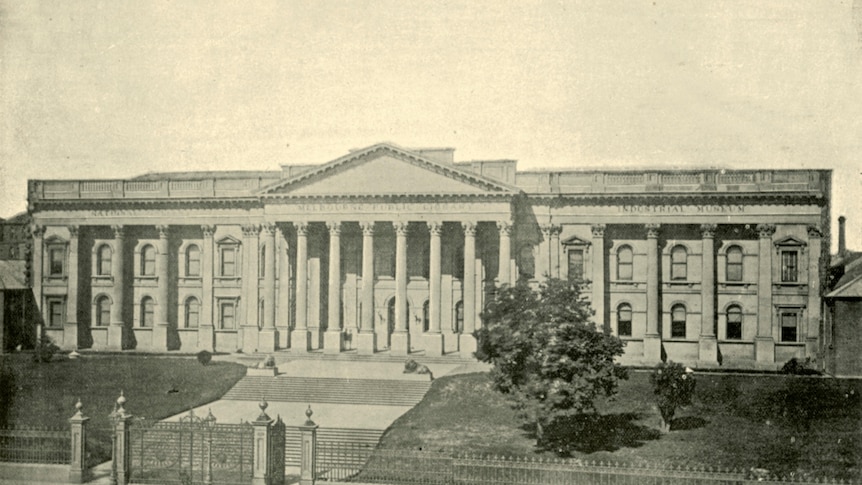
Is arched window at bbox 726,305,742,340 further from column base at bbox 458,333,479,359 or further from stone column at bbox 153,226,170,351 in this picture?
stone column at bbox 153,226,170,351

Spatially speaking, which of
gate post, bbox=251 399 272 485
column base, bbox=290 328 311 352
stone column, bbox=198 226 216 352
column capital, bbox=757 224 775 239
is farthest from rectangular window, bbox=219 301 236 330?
column capital, bbox=757 224 775 239

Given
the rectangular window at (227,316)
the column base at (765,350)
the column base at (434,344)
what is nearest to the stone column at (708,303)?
the column base at (765,350)

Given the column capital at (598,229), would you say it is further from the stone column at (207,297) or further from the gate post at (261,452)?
the gate post at (261,452)

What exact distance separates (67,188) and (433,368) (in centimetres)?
2564

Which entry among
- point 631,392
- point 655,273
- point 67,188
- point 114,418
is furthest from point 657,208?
point 67,188

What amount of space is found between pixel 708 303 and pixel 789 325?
167 inches

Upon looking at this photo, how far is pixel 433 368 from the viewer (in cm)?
3959

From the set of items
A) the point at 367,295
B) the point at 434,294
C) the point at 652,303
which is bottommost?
the point at 652,303

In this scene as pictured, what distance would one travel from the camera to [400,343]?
43156mm

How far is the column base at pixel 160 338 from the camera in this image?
47.7 meters

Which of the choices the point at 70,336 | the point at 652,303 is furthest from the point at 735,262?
the point at 70,336

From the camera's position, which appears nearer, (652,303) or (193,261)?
(652,303)

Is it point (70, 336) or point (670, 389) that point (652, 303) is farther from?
point (70, 336)

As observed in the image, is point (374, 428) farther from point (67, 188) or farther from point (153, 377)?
point (67, 188)
